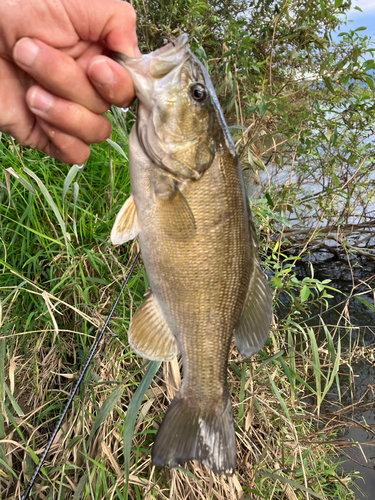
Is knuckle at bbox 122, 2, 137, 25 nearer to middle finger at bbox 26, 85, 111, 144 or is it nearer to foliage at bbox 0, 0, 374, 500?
middle finger at bbox 26, 85, 111, 144

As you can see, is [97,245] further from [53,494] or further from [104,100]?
[53,494]

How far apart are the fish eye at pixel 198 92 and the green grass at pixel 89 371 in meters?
0.82

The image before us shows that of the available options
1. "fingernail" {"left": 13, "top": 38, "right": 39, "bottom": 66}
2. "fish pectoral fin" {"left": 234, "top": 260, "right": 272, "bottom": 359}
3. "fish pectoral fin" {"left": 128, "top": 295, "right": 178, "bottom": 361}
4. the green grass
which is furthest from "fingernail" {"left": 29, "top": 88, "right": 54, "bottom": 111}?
"fish pectoral fin" {"left": 234, "top": 260, "right": 272, "bottom": 359}

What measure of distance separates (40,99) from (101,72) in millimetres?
235

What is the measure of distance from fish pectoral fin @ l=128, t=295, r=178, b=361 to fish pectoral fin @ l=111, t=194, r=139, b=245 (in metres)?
0.25

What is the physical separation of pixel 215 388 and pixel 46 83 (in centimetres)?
119

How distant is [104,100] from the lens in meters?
1.14

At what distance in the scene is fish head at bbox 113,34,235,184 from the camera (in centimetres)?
111

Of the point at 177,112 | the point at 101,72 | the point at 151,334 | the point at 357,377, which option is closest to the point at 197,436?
the point at 151,334

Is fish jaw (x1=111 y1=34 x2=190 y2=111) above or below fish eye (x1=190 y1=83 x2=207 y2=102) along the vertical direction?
above

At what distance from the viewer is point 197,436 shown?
121 cm

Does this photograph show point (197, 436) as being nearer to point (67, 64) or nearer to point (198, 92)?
point (198, 92)

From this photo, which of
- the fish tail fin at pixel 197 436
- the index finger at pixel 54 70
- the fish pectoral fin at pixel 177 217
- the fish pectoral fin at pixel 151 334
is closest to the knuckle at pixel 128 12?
the index finger at pixel 54 70

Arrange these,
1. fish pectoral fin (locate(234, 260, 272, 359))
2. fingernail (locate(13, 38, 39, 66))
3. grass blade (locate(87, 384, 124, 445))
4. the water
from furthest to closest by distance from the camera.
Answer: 1. the water
2. grass blade (locate(87, 384, 124, 445))
3. fish pectoral fin (locate(234, 260, 272, 359))
4. fingernail (locate(13, 38, 39, 66))
